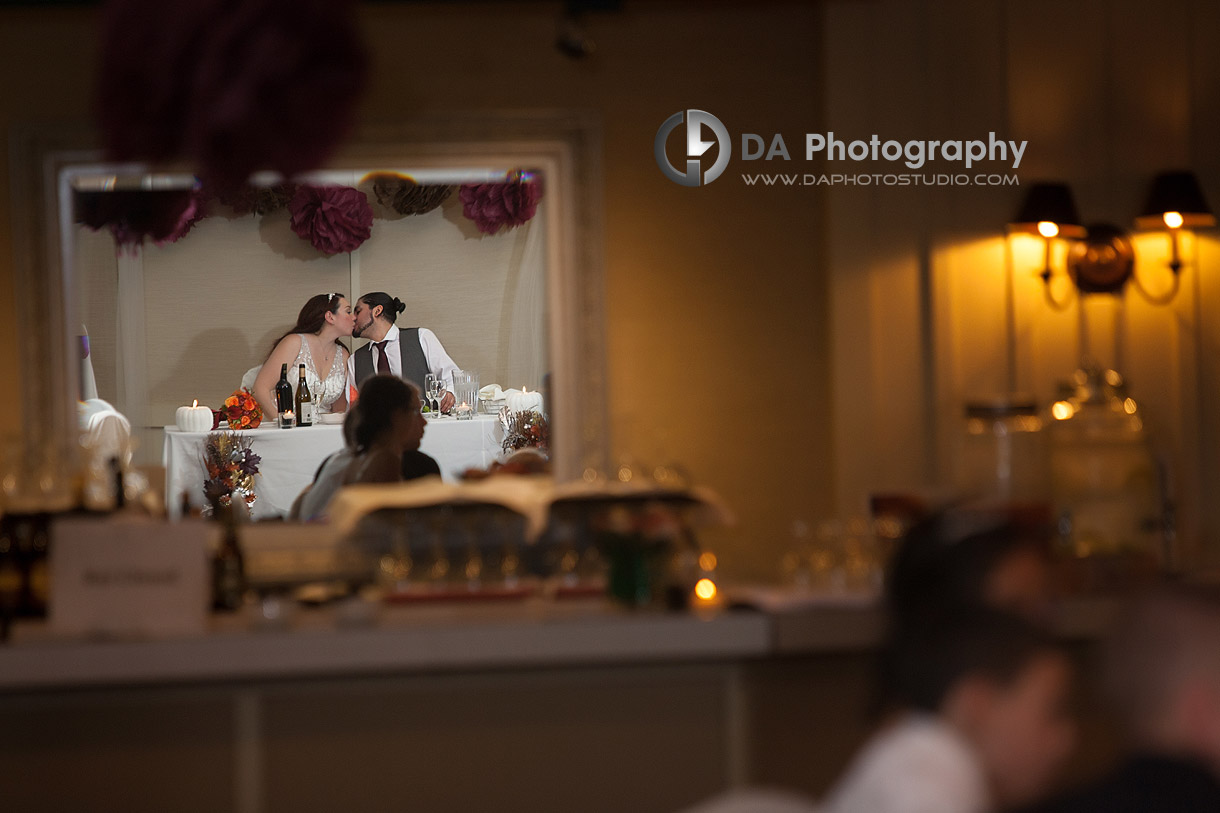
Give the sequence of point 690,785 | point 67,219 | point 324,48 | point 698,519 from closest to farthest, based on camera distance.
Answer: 1. point 324,48
2. point 690,785
3. point 698,519
4. point 67,219

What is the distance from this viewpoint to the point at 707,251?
9.98 feet

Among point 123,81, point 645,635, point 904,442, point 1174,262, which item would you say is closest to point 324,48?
point 123,81

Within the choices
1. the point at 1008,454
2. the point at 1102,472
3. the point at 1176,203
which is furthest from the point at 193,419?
the point at 1176,203

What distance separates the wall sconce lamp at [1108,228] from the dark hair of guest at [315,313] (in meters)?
2.56

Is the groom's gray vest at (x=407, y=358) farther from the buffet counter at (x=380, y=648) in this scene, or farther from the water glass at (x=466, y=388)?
the buffet counter at (x=380, y=648)

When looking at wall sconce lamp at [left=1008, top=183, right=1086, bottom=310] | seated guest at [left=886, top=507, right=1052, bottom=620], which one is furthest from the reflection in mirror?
seated guest at [left=886, top=507, right=1052, bottom=620]

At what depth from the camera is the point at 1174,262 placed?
118 inches

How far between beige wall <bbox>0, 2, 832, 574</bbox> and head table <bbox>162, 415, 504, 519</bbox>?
1.22 m

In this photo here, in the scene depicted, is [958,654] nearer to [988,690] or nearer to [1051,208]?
[988,690]

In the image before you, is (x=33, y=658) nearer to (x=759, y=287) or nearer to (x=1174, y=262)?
(x=759, y=287)

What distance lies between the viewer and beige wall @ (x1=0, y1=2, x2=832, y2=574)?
9.87 feet

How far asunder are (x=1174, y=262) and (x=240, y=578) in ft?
8.11

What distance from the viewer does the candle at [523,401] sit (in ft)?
13.5
